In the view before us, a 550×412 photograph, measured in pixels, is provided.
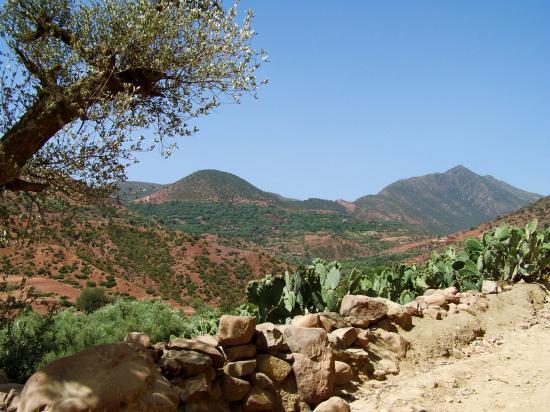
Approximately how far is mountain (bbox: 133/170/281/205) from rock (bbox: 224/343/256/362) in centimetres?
12105

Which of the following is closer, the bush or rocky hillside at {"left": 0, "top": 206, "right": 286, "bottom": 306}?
the bush

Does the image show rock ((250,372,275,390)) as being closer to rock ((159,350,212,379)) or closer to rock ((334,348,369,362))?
rock ((159,350,212,379))

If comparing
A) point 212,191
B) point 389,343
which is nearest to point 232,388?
point 389,343

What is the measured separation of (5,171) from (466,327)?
7.50m

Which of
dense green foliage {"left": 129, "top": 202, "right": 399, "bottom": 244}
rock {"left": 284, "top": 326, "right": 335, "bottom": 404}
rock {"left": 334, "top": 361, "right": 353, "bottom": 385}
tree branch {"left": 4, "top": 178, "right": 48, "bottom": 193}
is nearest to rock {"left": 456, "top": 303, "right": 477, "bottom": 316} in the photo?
rock {"left": 334, "top": 361, "right": 353, "bottom": 385}

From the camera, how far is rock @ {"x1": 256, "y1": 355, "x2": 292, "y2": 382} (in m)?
5.91

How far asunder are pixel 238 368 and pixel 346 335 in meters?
2.18

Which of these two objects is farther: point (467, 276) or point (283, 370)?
point (467, 276)

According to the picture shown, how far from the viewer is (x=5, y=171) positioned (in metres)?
5.62

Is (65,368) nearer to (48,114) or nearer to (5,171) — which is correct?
(5,171)

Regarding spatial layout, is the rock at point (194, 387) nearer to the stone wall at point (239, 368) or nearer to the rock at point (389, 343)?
the stone wall at point (239, 368)

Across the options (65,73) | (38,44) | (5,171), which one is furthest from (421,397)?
(38,44)

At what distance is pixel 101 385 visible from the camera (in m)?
4.20

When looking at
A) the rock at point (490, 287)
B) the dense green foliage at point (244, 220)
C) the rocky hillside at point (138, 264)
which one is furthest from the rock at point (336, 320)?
the dense green foliage at point (244, 220)
